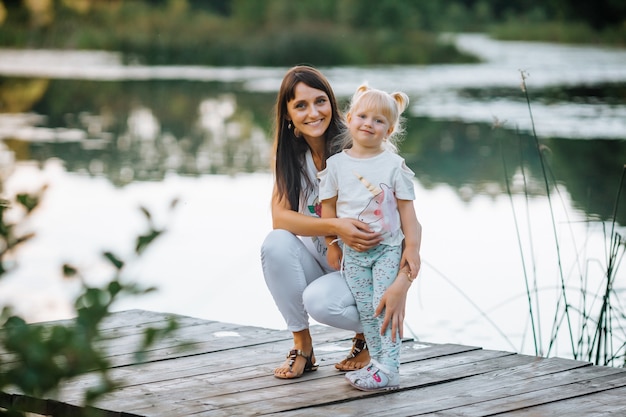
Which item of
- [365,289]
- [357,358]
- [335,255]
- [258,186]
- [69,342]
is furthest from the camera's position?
[258,186]

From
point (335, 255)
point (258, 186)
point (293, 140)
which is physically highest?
point (293, 140)

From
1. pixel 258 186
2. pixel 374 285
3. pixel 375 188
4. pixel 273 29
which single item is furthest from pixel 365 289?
pixel 273 29

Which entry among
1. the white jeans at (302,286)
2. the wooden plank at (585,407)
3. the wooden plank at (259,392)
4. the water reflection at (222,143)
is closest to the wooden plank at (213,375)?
the wooden plank at (259,392)

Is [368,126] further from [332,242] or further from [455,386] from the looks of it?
[455,386]

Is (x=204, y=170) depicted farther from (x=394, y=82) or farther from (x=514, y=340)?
(x=394, y=82)

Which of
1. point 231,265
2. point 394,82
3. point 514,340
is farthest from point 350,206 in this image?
point 394,82

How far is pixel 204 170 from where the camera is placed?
8273 millimetres

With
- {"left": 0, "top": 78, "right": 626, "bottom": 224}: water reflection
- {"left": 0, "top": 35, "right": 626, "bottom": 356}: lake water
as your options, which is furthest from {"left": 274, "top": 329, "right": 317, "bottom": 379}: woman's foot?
{"left": 0, "top": 78, "right": 626, "bottom": 224}: water reflection

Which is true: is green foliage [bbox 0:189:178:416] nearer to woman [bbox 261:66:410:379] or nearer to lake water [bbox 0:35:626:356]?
lake water [bbox 0:35:626:356]

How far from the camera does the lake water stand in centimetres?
480

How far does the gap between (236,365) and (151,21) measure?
808 inches

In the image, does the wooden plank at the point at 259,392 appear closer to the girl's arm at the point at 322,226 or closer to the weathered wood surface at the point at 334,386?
the weathered wood surface at the point at 334,386

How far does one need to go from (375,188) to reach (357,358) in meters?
0.52

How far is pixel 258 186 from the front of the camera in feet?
25.1
